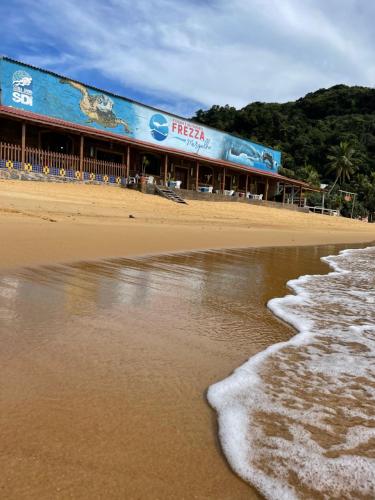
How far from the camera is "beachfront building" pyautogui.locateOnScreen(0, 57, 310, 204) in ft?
60.2

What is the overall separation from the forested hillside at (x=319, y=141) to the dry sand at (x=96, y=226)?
3177 centimetres

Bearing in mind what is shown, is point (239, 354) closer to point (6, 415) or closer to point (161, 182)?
point (6, 415)

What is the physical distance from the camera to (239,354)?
266cm

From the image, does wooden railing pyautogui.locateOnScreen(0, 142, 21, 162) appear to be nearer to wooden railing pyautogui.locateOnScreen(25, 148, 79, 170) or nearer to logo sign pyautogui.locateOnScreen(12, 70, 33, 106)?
wooden railing pyautogui.locateOnScreen(25, 148, 79, 170)

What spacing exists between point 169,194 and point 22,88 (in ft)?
27.2

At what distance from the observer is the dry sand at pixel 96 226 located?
20.4 feet

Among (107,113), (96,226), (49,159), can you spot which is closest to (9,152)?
(49,159)

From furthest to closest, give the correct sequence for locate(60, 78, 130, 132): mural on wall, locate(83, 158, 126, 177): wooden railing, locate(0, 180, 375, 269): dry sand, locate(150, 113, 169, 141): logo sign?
locate(150, 113, 169, 141): logo sign, locate(60, 78, 130, 132): mural on wall, locate(83, 158, 126, 177): wooden railing, locate(0, 180, 375, 269): dry sand

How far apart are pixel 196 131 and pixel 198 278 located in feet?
79.2

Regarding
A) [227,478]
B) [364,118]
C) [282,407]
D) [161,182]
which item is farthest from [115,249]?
[364,118]

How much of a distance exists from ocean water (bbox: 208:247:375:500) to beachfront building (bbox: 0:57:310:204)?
1565 centimetres

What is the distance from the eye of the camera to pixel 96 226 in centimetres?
927

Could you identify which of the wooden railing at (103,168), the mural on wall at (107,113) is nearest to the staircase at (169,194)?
the wooden railing at (103,168)

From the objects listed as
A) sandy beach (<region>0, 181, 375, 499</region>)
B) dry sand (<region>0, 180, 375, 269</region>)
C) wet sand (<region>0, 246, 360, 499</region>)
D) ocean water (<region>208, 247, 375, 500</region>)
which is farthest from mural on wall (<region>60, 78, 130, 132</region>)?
ocean water (<region>208, 247, 375, 500</region>)
